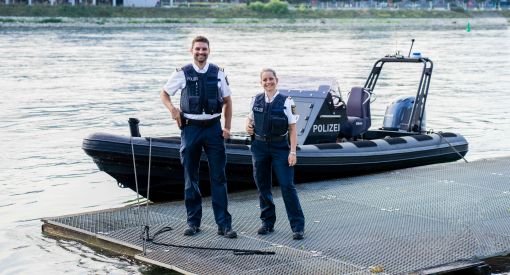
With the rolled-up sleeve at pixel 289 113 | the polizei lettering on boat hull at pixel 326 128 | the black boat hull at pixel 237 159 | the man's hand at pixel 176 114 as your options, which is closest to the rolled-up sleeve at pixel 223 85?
the man's hand at pixel 176 114

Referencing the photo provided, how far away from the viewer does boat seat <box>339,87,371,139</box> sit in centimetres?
1219

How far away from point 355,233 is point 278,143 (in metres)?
1.16

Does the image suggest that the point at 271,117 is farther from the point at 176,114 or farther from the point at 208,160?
the point at 176,114

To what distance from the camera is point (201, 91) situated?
8.00m

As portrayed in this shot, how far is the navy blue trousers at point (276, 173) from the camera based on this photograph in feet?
26.7

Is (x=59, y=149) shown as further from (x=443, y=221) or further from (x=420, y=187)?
(x=443, y=221)

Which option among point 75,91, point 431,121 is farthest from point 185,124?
point 75,91

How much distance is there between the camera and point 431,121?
66.4 ft

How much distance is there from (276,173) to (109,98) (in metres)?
16.6

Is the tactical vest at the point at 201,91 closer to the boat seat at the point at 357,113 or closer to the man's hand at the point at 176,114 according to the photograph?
the man's hand at the point at 176,114

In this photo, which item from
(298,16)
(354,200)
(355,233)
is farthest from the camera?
(298,16)

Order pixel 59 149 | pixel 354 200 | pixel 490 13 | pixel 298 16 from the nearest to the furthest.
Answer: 1. pixel 354 200
2. pixel 59 149
3. pixel 298 16
4. pixel 490 13

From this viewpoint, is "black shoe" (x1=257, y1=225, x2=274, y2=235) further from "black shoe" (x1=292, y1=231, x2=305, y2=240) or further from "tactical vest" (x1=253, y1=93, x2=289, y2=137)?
"tactical vest" (x1=253, y1=93, x2=289, y2=137)

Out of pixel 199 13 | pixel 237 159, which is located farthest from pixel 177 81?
pixel 199 13
